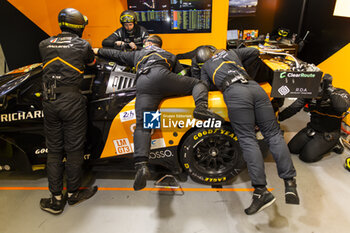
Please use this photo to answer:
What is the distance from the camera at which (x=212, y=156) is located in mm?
2568

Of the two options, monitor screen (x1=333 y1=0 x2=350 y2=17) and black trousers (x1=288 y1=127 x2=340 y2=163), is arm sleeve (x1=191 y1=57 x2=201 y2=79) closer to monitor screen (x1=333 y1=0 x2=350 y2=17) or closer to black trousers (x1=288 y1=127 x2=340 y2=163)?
black trousers (x1=288 y1=127 x2=340 y2=163)

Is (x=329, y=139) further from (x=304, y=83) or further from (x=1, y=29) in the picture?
(x=1, y=29)

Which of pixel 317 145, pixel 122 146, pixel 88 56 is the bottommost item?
pixel 317 145

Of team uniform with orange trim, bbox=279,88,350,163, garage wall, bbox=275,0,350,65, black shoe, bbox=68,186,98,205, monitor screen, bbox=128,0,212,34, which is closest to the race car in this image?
black shoe, bbox=68,186,98,205

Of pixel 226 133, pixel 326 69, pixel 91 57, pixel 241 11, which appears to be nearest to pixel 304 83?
pixel 226 133

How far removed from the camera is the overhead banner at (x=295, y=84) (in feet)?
7.63

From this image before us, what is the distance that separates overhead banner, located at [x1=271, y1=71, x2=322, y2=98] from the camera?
2326mm

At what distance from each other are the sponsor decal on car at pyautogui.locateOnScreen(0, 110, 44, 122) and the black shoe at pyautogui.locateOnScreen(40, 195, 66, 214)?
887mm

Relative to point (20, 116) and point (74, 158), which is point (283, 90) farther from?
point (20, 116)

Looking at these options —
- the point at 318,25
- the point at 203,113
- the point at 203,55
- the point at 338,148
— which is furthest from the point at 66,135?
the point at 318,25

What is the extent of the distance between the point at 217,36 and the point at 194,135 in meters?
3.68

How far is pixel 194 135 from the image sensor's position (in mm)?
2430

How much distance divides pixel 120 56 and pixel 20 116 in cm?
128

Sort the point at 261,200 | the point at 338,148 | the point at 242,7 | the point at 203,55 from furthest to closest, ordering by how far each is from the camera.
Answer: the point at 242,7 → the point at 338,148 → the point at 203,55 → the point at 261,200
